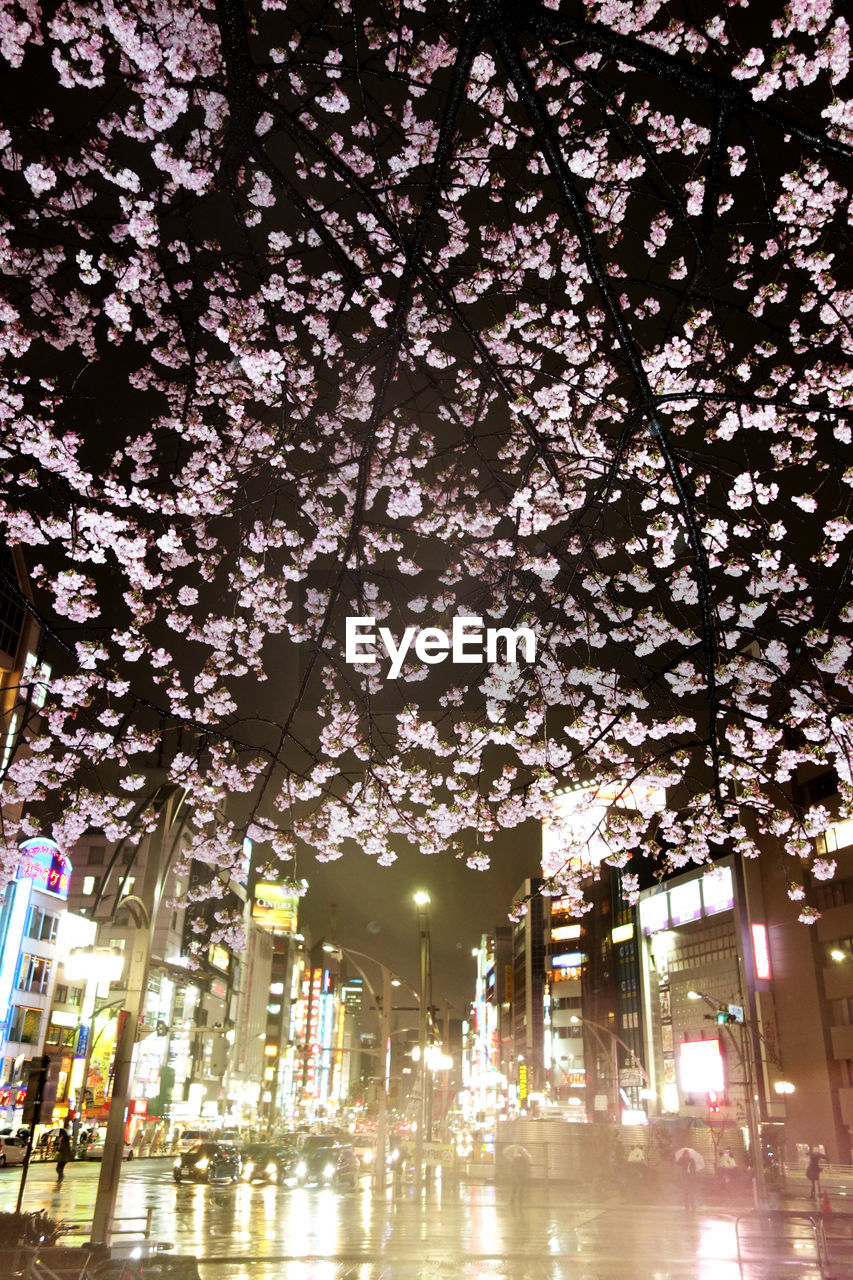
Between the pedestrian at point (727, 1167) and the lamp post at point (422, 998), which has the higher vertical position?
the lamp post at point (422, 998)

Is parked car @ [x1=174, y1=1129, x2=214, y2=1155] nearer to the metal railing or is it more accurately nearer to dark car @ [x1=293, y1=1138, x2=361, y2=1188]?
dark car @ [x1=293, y1=1138, x2=361, y2=1188]

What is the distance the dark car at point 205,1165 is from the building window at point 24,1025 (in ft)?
69.1

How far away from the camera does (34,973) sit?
47.9 meters

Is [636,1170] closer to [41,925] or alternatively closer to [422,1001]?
[422,1001]

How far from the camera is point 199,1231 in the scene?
53.7ft

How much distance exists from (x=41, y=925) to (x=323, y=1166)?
25.7m

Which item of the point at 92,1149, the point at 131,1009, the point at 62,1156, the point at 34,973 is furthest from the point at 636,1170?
the point at 34,973

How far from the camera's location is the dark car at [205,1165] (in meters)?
27.2

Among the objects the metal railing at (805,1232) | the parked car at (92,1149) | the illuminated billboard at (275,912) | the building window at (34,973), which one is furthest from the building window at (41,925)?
the illuminated billboard at (275,912)

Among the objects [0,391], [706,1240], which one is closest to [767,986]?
[706,1240]

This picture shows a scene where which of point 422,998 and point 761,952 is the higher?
point 761,952

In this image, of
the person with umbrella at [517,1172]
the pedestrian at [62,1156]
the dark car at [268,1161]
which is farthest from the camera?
the dark car at [268,1161]

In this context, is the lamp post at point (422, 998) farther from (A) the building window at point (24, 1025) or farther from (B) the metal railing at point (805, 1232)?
(A) the building window at point (24, 1025)

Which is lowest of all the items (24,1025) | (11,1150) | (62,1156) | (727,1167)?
(727,1167)
